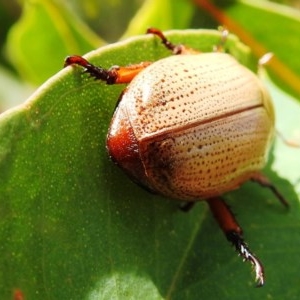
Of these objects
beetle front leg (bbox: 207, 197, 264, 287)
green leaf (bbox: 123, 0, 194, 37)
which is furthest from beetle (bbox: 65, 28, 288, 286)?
green leaf (bbox: 123, 0, 194, 37)

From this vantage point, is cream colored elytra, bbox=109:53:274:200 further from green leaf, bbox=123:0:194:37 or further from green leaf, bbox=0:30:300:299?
green leaf, bbox=123:0:194:37

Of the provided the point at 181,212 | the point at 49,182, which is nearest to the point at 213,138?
the point at 181,212

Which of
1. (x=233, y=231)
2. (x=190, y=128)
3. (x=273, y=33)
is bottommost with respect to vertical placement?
(x=233, y=231)

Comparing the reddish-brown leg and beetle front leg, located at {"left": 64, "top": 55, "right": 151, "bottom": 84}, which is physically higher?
beetle front leg, located at {"left": 64, "top": 55, "right": 151, "bottom": 84}

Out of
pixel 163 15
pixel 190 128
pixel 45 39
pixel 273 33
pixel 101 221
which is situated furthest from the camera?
pixel 45 39

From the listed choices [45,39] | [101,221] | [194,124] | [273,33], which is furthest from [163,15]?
[101,221]

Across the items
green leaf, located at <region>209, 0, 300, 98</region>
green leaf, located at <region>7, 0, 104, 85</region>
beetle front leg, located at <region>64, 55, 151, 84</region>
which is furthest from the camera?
green leaf, located at <region>7, 0, 104, 85</region>

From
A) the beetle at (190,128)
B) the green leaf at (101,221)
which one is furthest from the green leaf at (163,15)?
the beetle at (190,128)

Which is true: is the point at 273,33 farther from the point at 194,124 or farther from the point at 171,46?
the point at 194,124
